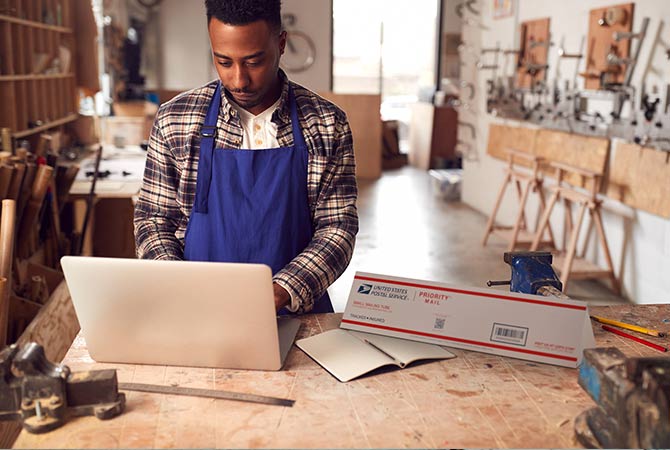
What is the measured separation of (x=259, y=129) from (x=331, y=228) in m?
0.31

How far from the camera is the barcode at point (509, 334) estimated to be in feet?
4.66

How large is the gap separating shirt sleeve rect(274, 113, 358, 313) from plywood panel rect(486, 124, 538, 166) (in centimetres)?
366

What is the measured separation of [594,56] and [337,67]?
5966mm

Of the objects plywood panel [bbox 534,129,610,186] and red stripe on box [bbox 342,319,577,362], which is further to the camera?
plywood panel [bbox 534,129,610,186]

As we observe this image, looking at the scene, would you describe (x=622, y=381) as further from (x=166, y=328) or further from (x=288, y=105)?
(x=288, y=105)

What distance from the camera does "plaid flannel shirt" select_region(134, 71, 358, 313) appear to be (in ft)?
5.33

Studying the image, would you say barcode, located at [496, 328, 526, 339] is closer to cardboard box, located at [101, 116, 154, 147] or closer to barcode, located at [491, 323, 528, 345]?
barcode, located at [491, 323, 528, 345]

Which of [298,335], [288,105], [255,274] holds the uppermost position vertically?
[288,105]

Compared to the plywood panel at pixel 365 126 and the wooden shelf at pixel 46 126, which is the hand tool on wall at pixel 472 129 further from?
the wooden shelf at pixel 46 126

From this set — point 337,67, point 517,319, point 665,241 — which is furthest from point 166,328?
point 337,67

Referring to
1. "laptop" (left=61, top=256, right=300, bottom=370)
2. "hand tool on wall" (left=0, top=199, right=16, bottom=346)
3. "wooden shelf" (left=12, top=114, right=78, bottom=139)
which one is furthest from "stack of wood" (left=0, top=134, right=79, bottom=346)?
"laptop" (left=61, top=256, right=300, bottom=370)

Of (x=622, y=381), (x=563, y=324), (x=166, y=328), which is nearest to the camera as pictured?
(x=622, y=381)

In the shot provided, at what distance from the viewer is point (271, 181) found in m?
1.61

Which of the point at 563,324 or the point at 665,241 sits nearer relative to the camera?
the point at 563,324
